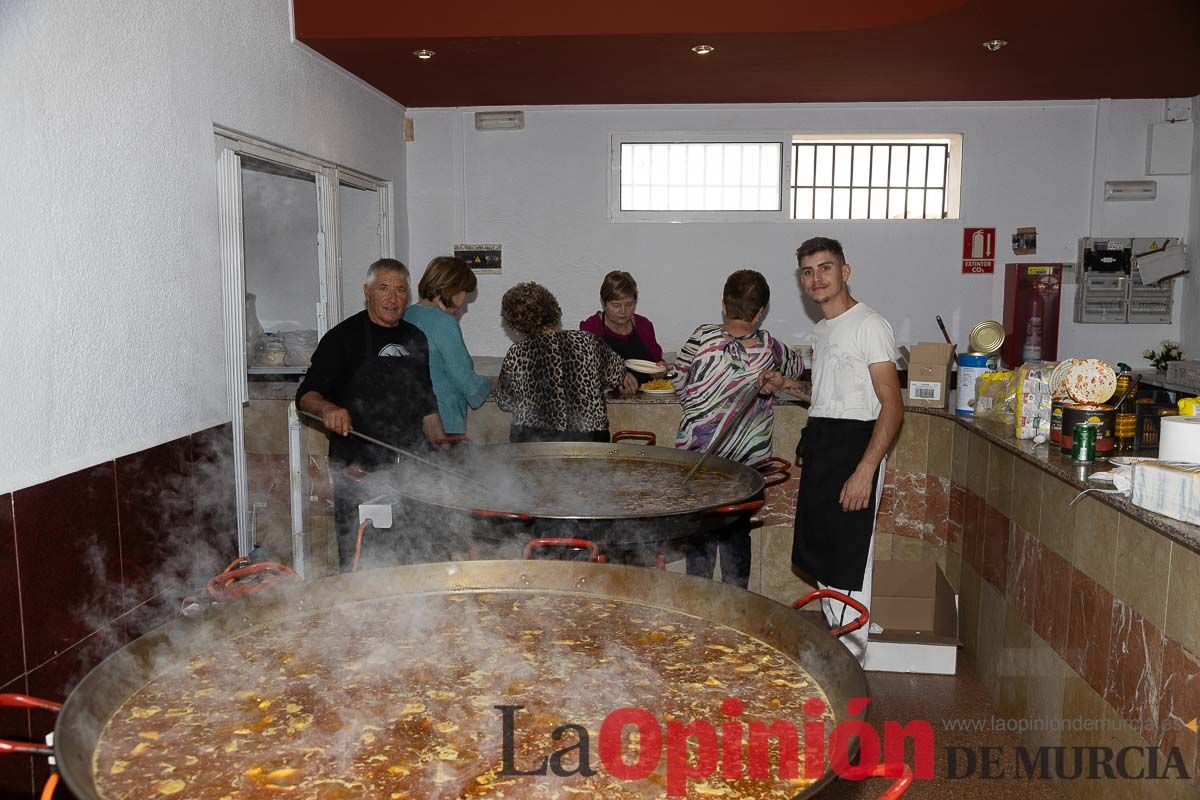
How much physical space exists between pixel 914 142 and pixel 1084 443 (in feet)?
14.5

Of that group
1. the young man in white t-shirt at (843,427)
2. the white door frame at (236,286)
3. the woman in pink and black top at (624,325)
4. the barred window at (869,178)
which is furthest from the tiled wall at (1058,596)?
the white door frame at (236,286)

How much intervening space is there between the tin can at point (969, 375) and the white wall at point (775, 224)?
2.57 m

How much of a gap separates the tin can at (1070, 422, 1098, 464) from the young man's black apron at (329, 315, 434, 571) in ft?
7.93

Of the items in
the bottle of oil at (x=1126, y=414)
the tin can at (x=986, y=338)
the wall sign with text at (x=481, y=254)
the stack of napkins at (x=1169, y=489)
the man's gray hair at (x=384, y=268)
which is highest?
the wall sign with text at (x=481, y=254)

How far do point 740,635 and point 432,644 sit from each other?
68 cm

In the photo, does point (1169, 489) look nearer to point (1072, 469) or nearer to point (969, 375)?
point (1072, 469)

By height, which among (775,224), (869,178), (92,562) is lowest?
(92,562)

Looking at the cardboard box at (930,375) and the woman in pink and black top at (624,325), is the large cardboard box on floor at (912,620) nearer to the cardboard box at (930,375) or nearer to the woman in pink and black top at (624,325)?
the cardboard box at (930,375)

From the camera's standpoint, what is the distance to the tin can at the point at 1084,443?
115 inches

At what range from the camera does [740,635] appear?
2062 millimetres

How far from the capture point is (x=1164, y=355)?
650 centimetres

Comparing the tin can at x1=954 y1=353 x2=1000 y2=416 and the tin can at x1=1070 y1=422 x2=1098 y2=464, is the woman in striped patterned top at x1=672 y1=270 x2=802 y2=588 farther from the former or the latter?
the tin can at x1=1070 y1=422 x2=1098 y2=464

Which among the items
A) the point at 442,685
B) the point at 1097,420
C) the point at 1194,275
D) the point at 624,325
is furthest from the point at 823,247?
the point at 1194,275

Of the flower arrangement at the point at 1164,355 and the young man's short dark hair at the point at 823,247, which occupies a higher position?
the young man's short dark hair at the point at 823,247
